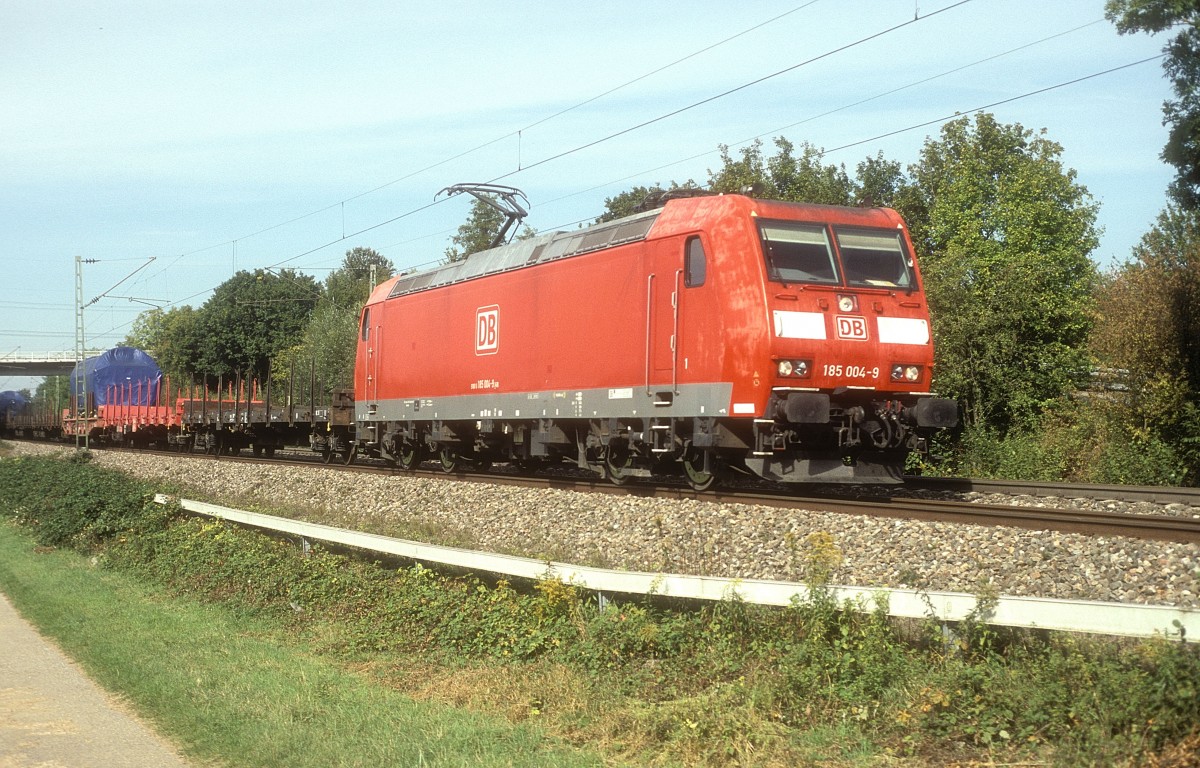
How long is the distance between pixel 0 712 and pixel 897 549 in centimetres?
724

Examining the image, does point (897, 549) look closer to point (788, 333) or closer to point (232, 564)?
point (788, 333)

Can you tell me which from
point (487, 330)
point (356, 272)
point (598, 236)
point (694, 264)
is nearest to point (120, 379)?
point (487, 330)

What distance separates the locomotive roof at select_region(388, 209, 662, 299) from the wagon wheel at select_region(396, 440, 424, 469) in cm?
331

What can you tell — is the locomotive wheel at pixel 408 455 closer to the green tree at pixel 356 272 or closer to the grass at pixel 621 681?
the grass at pixel 621 681

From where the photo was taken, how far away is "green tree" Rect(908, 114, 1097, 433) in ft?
81.3

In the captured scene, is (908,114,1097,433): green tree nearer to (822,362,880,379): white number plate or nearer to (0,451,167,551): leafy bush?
(822,362,880,379): white number plate

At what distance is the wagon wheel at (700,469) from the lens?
14875 millimetres

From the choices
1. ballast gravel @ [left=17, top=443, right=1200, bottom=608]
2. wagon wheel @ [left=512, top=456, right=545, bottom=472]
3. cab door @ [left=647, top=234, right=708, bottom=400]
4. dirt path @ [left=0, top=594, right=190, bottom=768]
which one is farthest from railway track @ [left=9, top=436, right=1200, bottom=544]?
dirt path @ [left=0, top=594, right=190, bottom=768]

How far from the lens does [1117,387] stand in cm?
2223

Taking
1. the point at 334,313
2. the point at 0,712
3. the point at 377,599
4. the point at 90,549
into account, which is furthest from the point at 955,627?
the point at 334,313

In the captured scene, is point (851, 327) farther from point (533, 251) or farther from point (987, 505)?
point (533, 251)

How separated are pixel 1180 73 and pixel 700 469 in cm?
1346

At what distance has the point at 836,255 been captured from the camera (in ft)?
47.2

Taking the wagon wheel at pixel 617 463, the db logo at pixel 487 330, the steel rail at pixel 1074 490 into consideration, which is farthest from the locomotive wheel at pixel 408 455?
the steel rail at pixel 1074 490
